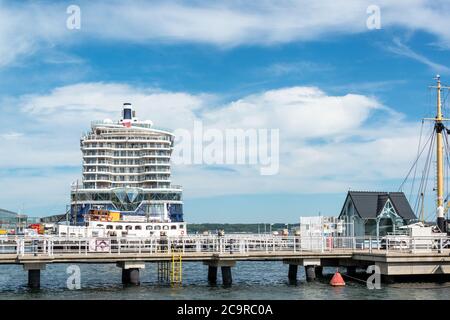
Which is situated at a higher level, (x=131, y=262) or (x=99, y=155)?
(x=99, y=155)

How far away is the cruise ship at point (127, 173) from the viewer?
273ft

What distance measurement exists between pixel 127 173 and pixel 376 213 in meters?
47.5

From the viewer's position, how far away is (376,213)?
4756 centimetres

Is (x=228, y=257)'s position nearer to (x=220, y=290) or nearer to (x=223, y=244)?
(x=223, y=244)

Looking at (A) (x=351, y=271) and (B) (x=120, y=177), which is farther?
(B) (x=120, y=177)

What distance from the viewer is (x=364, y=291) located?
110ft

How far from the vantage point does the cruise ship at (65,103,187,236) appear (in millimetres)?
83188

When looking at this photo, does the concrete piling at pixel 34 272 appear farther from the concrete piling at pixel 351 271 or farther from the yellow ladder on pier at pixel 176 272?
the concrete piling at pixel 351 271

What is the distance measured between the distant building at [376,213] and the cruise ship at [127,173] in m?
34.7

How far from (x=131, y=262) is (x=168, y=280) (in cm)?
520

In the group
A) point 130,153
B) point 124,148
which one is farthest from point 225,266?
point 124,148

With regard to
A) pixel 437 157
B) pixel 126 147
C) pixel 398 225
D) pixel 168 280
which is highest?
pixel 126 147
